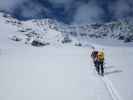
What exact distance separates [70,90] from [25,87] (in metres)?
2.94

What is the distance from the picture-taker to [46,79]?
1573 centimetres

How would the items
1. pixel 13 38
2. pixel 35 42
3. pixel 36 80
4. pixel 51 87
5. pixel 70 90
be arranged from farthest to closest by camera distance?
1. pixel 13 38
2. pixel 35 42
3. pixel 36 80
4. pixel 51 87
5. pixel 70 90

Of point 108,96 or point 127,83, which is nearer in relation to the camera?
point 108,96

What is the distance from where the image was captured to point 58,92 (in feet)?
39.6

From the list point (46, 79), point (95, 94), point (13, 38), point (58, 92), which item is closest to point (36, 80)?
point (46, 79)

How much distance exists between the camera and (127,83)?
13.0 metres

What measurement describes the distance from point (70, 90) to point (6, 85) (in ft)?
15.0

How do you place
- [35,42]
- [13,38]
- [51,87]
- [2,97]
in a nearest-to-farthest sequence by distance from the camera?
1. [2,97]
2. [51,87]
3. [35,42]
4. [13,38]

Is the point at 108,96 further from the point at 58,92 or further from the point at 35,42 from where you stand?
the point at 35,42

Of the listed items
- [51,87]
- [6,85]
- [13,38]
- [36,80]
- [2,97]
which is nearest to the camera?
[2,97]

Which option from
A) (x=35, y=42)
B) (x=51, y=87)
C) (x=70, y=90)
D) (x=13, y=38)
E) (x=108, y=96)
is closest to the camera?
(x=108, y=96)

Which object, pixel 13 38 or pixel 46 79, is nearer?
pixel 46 79

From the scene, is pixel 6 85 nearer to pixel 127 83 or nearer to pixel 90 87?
pixel 90 87

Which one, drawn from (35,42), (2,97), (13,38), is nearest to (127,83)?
(2,97)
